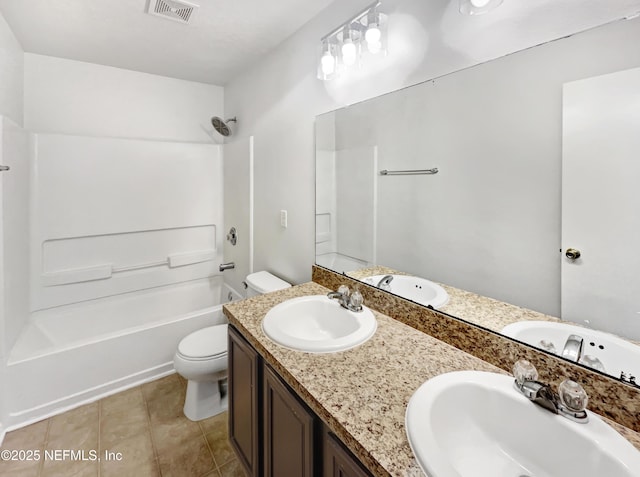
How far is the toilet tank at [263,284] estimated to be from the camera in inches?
76.0

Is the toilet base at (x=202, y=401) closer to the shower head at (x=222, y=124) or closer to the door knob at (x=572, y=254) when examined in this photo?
the door knob at (x=572, y=254)

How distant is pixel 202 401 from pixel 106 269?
145cm

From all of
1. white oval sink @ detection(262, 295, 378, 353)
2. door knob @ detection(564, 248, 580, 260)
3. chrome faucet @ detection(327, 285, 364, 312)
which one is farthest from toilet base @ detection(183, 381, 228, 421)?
door knob @ detection(564, 248, 580, 260)

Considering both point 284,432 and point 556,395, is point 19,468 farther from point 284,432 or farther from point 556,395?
point 556,395

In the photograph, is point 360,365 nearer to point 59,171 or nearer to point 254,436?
point 254,436

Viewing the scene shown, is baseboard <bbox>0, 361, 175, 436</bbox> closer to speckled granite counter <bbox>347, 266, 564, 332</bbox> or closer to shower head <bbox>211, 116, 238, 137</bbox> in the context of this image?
shower head <bbox>211, 116, 238, 137</bbox>

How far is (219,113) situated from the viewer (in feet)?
9.77

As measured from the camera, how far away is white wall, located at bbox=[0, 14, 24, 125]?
5.65ft

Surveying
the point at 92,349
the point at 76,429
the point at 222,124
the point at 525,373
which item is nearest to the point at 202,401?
the point at 76,429

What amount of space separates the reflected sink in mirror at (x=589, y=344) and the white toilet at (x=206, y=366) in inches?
54.3

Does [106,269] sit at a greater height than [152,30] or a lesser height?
lesser

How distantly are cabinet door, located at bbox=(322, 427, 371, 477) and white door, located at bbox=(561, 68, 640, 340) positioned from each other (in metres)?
0.70

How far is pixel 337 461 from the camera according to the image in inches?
28.8

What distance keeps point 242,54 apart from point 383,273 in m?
1.95
